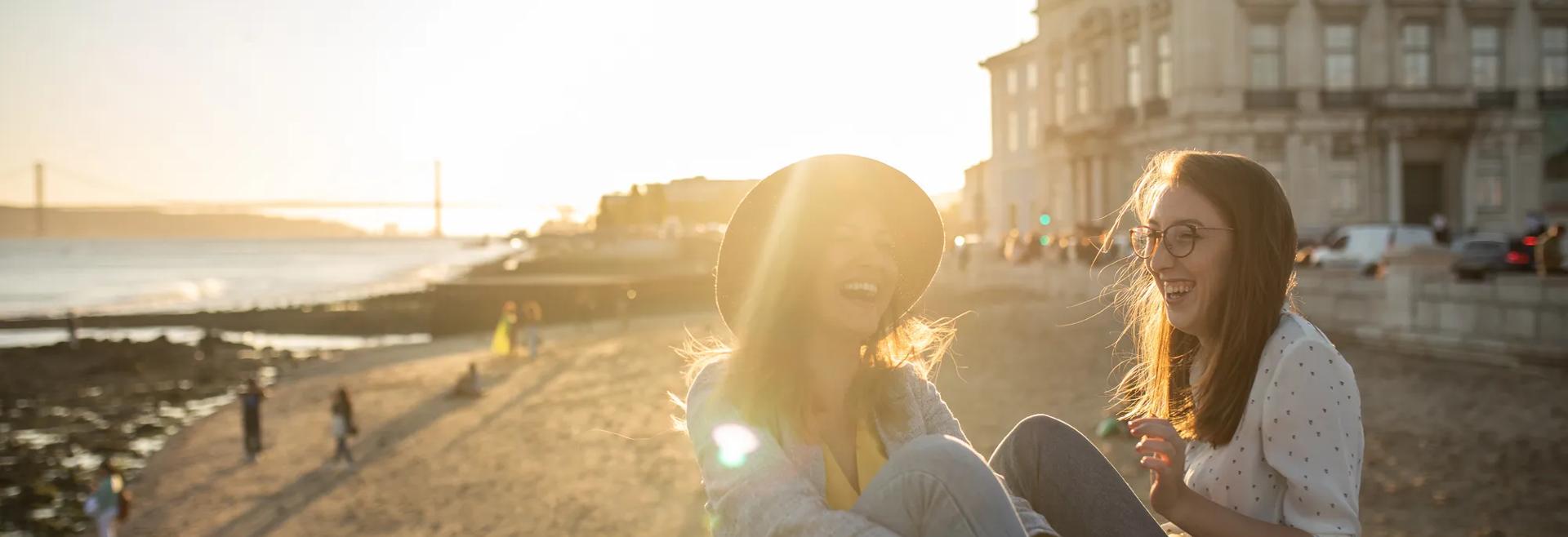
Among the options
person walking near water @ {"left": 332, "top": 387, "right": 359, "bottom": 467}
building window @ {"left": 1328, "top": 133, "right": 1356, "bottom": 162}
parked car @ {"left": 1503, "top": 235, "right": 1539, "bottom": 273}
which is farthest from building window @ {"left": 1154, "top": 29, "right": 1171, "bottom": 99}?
person walking near water @ {"left": 332, "top": 387, "right": 359, "bottom": 467}

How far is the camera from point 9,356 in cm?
3556

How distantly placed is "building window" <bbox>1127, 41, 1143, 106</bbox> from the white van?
37.9ft

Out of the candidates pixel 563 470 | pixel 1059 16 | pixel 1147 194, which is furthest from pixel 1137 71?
pixel 1147 194

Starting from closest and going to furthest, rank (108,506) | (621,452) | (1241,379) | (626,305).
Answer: (1241,379)
(108,506)
(621,452)
(626,305)

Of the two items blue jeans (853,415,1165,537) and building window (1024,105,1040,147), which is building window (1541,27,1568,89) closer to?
building window (1024,105,1040,147)

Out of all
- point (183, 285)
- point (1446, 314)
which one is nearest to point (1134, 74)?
point (1446, 314)

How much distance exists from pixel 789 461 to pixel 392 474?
544 inches

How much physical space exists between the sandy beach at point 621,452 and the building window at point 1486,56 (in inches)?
789

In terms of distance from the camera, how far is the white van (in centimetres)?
2473

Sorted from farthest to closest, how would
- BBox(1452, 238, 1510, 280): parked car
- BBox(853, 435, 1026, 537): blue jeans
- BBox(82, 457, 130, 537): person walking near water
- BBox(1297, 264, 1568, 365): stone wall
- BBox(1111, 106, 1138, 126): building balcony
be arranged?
BBox(1111, 106, 1138, 126): building balcony
BBox(1452, 238, 1510, 280): parked car
BBox(1297, 264, 1568, 365): stone wall
BBox(82, 457, 130, 537): person walking near water
BBox(853, 435, 1026, 537): blue jeans

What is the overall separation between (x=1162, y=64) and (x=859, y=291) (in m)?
36.0

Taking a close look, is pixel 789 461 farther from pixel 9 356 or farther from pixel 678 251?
pixel 678 251

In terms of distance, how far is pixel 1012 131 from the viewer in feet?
164

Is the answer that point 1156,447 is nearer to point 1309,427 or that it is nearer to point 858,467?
point 1309,427
